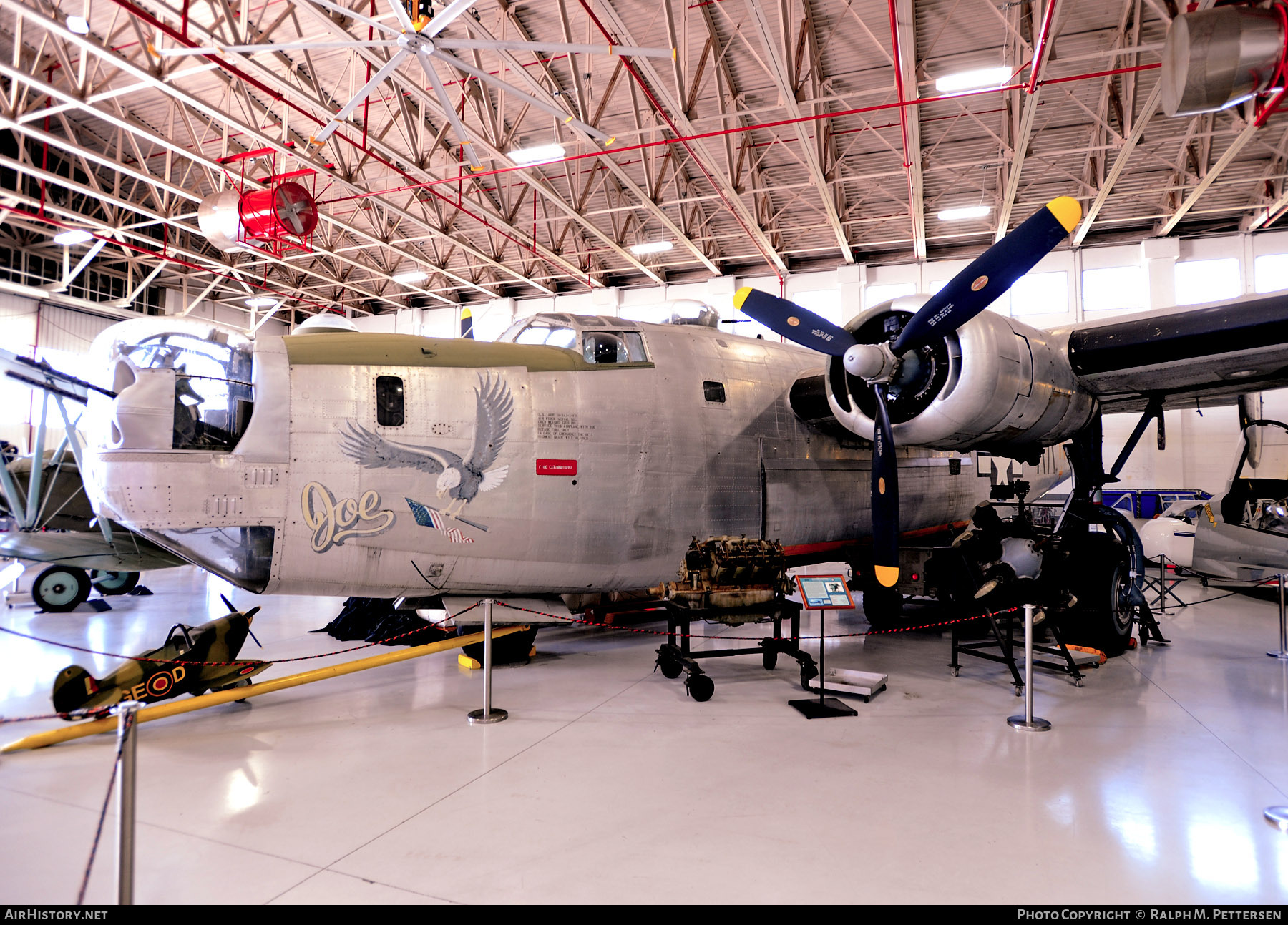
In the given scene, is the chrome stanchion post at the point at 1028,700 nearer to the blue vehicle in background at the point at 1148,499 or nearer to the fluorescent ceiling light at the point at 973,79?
the fluorescent ceiling light at the point at 973,79

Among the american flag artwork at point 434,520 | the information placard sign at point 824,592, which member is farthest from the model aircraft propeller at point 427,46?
the information placard sign at point 824,592

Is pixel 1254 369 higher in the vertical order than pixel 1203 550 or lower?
higher

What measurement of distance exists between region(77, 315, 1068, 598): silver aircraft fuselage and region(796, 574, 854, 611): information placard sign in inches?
65.0

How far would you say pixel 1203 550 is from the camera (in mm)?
12977

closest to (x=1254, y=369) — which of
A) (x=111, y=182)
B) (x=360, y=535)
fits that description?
(x=360, y=535)

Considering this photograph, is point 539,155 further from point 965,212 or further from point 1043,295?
point 1043,295

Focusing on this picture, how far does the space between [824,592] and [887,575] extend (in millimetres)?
973

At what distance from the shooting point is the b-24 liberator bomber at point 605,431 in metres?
5.82

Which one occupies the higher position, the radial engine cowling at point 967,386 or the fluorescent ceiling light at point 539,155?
the fluorescent ceiling light at point 539,155

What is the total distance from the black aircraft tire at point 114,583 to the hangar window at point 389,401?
33.5 feet

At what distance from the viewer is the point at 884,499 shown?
717cm

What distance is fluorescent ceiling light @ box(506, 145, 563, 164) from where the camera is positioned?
13.6 metres

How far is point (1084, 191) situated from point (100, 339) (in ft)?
71.3

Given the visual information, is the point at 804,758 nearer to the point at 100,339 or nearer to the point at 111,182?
the point at 100,339
